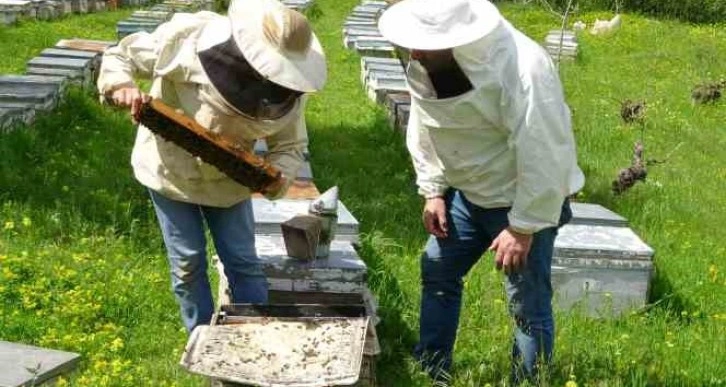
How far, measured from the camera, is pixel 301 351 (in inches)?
146

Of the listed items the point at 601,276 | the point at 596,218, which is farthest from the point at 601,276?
the point at 596,218

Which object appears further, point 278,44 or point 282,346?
point 282,346

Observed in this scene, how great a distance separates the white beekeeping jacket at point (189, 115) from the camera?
12.3ft

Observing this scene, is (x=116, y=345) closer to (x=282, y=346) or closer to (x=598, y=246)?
(x=282, y=346)

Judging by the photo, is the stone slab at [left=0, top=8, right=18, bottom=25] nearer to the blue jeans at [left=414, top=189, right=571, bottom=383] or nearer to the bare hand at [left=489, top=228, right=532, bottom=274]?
the blue jeans at [left=414, top=189, right=571, bottom=383]

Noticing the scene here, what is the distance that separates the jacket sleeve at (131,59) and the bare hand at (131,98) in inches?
3.0

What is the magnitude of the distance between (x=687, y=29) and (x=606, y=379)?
50.3ft

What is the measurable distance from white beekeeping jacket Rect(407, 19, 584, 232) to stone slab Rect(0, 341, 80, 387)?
5.12 ft

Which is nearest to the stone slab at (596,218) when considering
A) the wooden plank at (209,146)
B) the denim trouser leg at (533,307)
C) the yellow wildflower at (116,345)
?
the denim trouser leg at (533,307)

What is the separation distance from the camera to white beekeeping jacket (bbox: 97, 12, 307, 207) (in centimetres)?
375

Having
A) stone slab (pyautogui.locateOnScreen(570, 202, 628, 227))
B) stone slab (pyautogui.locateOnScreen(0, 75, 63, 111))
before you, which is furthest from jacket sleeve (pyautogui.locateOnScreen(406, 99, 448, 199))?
stone slab (pyautogui.locateOnScreen(0, 75, 63, 111))

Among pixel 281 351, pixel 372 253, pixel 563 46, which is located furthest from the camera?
pixel 563 46

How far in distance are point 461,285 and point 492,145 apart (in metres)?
0.70

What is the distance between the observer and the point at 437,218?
12.6 ft
